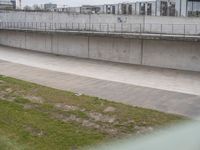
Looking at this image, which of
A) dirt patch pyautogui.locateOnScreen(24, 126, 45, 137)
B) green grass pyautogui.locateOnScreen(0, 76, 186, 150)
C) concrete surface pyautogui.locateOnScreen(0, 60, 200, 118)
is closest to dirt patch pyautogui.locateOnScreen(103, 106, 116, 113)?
green grass pyautogui.locateOnScreen(0, 76, 186, 150)

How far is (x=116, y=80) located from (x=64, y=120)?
394 inches

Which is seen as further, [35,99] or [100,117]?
[35,99]

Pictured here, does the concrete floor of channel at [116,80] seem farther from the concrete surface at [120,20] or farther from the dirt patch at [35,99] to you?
the concrete surface at [120,20]

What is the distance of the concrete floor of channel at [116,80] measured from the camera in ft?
59.5

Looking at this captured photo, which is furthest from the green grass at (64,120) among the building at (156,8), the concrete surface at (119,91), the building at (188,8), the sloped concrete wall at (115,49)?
the building at (188,8)

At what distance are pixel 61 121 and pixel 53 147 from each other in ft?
8.84

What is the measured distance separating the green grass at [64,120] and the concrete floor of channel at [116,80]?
1549 millimetres

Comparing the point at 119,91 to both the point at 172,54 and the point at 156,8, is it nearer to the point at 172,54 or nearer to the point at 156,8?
the point at 172,54

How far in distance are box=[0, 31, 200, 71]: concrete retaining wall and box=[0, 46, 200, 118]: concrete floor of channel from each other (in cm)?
90

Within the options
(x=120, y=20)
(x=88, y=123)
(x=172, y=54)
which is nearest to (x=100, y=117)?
(x=88, y=123)

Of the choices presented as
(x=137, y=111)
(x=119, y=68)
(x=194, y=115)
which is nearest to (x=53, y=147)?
(x=137, y=111)

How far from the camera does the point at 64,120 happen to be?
48.8ft

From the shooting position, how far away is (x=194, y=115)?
1555 centimetres

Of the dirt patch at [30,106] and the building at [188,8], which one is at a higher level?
the building at [188,8]
